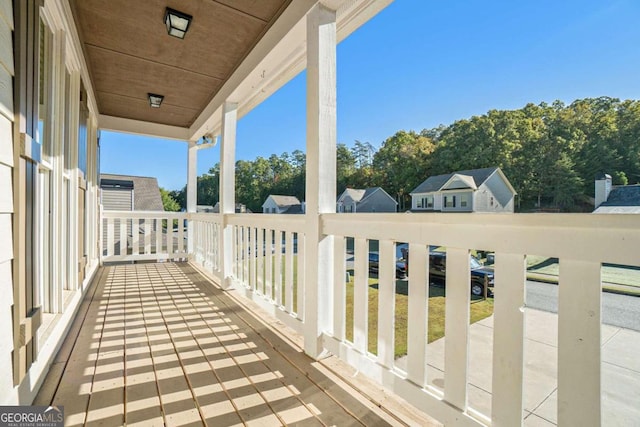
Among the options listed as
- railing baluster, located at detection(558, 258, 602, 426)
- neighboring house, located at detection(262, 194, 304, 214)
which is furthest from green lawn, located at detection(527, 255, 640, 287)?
neighboring house, located at detection(262, 194, 304, 214)

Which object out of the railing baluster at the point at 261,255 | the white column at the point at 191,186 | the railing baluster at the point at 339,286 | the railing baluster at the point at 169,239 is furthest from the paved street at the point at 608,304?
the railing baluster at the point at 169,239

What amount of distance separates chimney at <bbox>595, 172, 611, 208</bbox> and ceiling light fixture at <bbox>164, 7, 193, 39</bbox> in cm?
270

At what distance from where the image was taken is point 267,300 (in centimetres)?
262

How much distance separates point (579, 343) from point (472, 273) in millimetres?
378

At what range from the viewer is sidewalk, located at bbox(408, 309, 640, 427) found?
2.68ft

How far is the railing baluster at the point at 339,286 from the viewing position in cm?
177

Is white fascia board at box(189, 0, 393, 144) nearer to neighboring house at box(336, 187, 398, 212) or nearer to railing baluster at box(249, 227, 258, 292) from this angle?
neighboring house at box(336, 187, 398, 212)

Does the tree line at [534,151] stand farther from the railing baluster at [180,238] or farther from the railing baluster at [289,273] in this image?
the railing baluster at [180,238]

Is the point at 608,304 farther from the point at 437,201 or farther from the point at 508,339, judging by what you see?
the point at 437,201

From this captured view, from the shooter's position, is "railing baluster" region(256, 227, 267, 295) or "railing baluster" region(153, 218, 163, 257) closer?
"railing baluster" region(256, 227, 267, 295)

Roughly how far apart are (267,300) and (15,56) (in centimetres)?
211

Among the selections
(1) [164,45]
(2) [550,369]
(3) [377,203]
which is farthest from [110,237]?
(2) [550,369]

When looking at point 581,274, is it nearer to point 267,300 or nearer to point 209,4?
point 267,300

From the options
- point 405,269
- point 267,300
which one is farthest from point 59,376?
point 405,269
